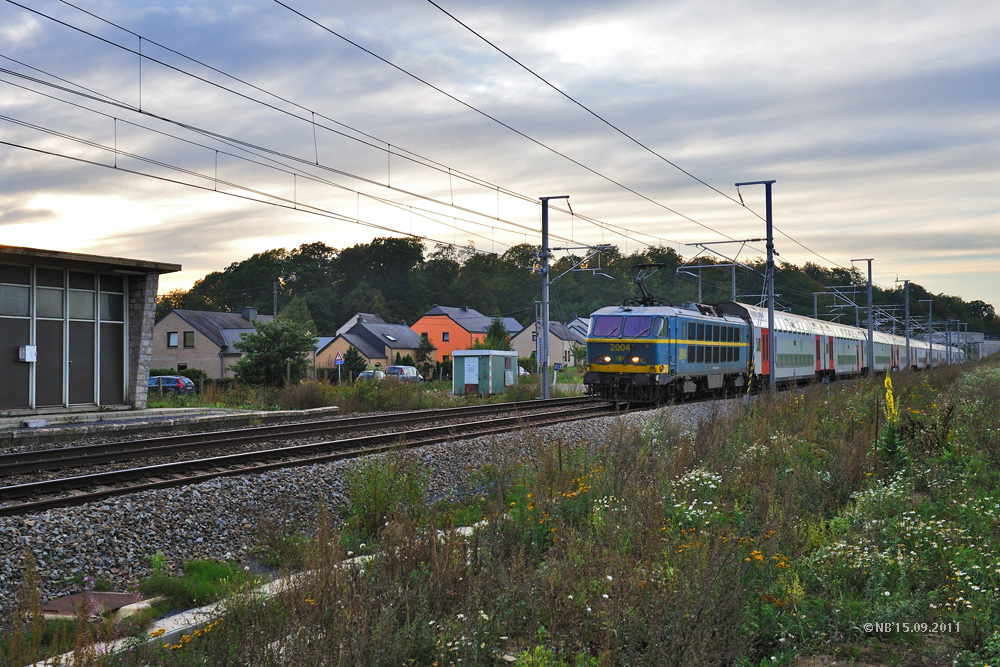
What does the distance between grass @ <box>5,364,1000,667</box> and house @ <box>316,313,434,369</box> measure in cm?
6699

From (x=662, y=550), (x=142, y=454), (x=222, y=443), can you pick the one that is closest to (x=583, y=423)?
(x=222, y=443)

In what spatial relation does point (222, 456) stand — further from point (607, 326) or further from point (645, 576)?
point (607, 326)

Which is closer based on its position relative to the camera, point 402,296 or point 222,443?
point 222,443

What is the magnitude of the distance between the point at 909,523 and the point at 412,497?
4.79m

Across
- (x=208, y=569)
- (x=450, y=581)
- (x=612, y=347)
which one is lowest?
(x=208, y=569)

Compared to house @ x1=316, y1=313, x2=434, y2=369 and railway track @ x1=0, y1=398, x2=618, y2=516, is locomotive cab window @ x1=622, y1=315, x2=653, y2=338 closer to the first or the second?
railway track @ x1=0, y1=398, x2=618, y2=516

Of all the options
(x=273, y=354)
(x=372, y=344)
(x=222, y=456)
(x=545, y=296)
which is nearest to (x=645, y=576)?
(x=222, y=456)

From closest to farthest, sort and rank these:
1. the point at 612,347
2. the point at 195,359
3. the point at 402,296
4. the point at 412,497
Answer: the point at 412,497
the point at 612,347
the point at 195,359
the point at 402,296

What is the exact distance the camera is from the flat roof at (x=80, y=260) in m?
19.2

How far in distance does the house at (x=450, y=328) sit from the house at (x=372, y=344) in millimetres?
5205

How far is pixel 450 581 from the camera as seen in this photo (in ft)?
17.8

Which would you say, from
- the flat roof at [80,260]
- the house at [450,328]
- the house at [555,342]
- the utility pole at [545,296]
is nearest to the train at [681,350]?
the utility pole at [545,296]

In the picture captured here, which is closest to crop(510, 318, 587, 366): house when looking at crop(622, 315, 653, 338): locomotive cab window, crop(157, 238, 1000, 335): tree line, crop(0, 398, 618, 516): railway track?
crop(157, 238, 1000, 335): tree line

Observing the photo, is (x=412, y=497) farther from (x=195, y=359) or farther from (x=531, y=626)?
(x=195, y=359)
